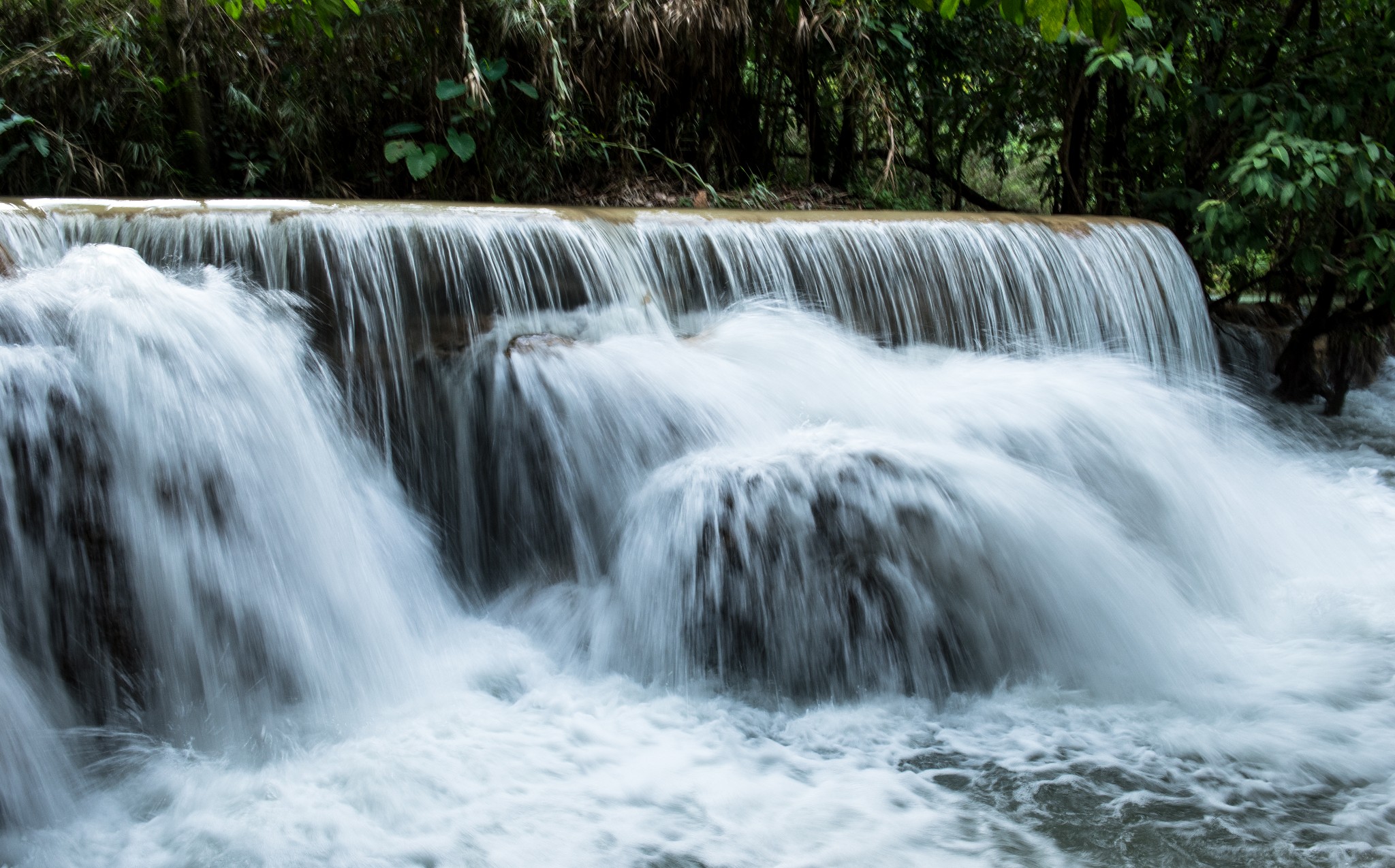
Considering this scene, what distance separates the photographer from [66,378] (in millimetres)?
2717

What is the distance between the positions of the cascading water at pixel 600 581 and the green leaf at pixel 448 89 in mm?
2099

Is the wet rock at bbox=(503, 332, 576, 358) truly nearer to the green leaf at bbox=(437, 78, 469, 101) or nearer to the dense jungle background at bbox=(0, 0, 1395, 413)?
the dense jungle background at bbox=(0, 0, 1395, 413)

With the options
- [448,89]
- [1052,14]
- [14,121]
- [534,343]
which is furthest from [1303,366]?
[14,121]

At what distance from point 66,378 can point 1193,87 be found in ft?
19.7

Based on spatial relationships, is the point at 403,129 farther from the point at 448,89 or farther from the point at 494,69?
the point at 494,69

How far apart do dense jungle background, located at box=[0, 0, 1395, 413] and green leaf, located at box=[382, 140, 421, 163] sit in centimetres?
1

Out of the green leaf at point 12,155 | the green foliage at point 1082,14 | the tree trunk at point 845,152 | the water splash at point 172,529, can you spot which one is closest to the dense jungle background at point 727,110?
the green leaf at point 12,155

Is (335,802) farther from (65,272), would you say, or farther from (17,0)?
(17,0)

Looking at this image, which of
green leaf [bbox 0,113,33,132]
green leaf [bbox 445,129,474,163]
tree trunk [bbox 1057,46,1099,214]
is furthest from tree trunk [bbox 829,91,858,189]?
green leaf [bbox 0,113,33,132]

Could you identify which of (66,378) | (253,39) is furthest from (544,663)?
(253,39)

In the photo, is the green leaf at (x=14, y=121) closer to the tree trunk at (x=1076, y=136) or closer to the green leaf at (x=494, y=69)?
the green leaf at (x=494, y=69)

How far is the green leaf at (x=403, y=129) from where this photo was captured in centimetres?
599

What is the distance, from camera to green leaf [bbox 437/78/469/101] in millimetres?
5898

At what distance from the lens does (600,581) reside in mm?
3258
